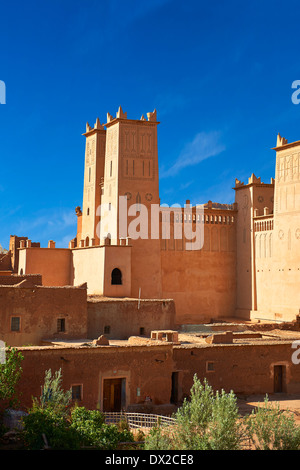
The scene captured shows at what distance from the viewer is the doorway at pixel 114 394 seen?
1917 centimetres

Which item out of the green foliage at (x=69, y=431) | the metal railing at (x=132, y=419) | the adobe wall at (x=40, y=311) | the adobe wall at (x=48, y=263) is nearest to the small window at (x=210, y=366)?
the metal railing at (x=132, y=419)

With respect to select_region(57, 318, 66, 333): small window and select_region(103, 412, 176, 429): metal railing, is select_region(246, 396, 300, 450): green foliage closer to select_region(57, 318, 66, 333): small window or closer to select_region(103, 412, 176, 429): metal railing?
select_region(103, 412, 176, 429): metal railing

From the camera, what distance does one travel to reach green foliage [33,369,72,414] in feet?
51.7

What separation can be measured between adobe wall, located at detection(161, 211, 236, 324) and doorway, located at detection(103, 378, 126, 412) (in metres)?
13.7

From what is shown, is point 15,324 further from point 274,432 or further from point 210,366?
point 274,432

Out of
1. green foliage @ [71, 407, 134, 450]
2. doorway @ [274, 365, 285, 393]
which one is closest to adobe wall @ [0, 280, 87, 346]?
green foliage @ [71, 407, 134, 450]

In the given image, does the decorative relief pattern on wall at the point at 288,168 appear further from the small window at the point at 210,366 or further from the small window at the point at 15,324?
the small window at the point at 15,324

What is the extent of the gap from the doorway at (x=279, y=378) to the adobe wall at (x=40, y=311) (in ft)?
24.7

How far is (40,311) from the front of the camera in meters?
22.2

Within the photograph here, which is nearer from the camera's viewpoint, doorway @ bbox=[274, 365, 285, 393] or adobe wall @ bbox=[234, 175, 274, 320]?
doorway @ bbox=[274, 365, 285, 393]

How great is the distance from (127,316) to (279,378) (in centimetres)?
653
